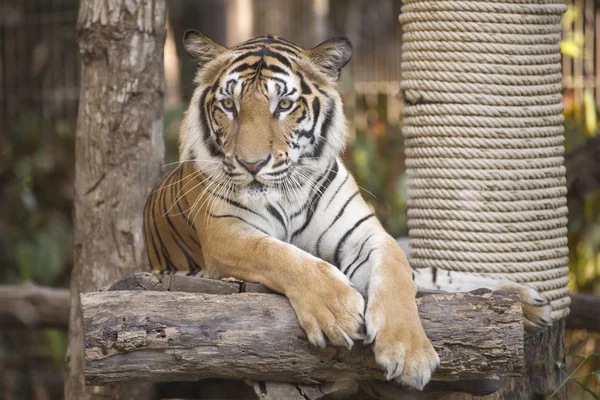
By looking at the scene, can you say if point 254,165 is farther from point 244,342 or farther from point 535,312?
point 535,312

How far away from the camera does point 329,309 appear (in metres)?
1.74

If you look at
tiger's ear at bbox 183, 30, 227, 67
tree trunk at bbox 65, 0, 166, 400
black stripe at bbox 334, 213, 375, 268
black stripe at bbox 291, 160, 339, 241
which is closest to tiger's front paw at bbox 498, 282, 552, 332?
black stripe at bbox 334, 213, 375, 268

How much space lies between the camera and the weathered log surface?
1753mm

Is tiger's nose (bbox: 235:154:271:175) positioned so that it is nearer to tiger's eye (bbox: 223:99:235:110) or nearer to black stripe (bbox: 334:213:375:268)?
tiger's eye (bbox: 223:99:235:110)

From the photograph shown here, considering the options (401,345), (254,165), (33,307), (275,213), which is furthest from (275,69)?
(33,307)

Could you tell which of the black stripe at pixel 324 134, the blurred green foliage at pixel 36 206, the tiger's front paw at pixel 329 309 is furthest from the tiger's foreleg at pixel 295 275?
the blurred green foliage at pixel 36 206

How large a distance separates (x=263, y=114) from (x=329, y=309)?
60 centimetres

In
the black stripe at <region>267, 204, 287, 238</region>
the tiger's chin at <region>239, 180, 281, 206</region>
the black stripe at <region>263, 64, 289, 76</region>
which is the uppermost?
the black stripe at <region>263, 64, 289, 76</region>

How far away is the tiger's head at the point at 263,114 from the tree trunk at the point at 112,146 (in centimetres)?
63

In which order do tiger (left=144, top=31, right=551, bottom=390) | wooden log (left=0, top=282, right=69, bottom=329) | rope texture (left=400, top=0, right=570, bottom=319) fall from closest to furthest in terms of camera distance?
tiger (left=144, top=31, right=551, bottom=390) < rope texture (left=400, top=0, right=570, bottom=319) < wooden log (left=0, top=282, right=69, bottom=329)

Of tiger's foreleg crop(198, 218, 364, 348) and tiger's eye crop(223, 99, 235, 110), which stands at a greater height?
tiger's eye crop(223, 99, 235, 110)

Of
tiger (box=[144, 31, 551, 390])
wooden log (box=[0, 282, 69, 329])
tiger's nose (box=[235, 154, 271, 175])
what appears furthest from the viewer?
wooden log (box=[0, 282, 69, 329])

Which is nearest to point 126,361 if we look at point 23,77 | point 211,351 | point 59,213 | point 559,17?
point 211,351

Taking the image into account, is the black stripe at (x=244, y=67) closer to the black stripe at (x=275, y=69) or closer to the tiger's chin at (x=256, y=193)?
the black stripe at (x=275, y=69)
